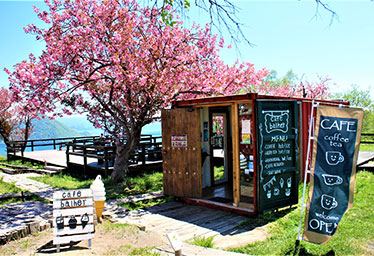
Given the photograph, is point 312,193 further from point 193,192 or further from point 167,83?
point 167,83

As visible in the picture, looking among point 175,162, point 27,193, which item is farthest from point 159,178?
point 27,193

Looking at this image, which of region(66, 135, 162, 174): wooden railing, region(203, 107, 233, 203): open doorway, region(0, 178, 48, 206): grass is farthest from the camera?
region(66, 135, 162, 174): wooden railing

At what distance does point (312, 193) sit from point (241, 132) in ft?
8.47

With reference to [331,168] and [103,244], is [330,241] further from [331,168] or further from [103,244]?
[103,244]

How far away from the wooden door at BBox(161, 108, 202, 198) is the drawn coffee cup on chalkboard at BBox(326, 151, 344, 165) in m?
3.05

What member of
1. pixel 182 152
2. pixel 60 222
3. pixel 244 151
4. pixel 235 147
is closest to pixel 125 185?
pixel 182 152

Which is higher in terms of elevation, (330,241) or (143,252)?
(143,252)

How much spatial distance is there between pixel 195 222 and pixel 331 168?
2733mm

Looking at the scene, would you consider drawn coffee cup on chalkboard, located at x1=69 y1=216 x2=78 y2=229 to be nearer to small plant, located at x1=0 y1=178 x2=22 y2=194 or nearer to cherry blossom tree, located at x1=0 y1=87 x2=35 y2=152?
small plant, located at x1=0 y1=178 x2=22 y2=194

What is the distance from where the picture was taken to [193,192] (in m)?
7.35

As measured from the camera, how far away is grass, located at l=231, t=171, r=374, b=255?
4508 millimetres

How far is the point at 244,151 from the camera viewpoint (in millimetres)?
7117

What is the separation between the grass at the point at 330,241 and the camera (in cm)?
451

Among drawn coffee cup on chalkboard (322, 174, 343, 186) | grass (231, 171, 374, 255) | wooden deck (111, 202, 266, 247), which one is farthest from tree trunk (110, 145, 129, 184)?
drawn coffee cup on chalkboard (322, 174, 343, 186)
